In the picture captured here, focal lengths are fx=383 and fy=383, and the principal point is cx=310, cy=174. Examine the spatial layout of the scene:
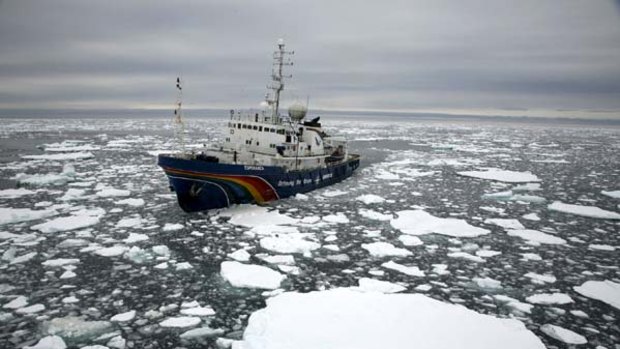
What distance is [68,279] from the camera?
817cm

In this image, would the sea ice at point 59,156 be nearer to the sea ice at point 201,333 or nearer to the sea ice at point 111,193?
the sea ice at point 111,193

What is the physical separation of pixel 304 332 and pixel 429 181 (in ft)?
55.7

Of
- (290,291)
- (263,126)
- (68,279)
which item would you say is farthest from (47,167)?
(290,291)

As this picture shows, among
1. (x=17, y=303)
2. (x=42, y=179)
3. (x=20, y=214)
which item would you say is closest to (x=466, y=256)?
(x=17, y=303)

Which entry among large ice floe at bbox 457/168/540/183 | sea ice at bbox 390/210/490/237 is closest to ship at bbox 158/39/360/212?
sea ice at bbox 390/210/490/237

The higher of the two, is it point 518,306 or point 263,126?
point 263,126

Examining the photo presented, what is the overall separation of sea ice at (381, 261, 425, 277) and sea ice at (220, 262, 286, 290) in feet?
8.79

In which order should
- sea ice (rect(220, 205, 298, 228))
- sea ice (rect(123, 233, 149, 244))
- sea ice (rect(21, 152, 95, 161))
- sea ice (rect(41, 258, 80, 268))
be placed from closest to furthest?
sea ice (rect(41, 258, 80, 268)) < sea ice (rect(123, 233, 149, 244)) < sea ice (rect(220, 205, 298, 228)) < sea ice (rect(21, 152, 95, 161))

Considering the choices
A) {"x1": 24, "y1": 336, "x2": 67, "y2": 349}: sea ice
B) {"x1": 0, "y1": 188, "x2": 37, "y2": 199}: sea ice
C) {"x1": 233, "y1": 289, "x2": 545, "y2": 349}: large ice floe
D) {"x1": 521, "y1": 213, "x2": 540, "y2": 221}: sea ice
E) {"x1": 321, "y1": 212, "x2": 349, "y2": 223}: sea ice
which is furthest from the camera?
{"x1": 0, "y1": 188, "x2": 37, "y2": 199}: sea ice

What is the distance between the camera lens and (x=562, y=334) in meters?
6.48

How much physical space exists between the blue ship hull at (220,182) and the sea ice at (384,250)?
5.46 metres

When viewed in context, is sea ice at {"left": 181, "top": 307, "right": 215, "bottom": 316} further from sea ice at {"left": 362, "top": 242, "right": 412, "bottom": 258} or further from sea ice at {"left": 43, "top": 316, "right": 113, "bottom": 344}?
sea ice at {"left": 362, "top": 242, "right": 412, "bottom": 258}

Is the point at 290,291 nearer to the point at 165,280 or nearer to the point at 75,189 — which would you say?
the point at 165,280

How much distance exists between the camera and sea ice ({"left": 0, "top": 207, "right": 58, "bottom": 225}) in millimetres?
12180
